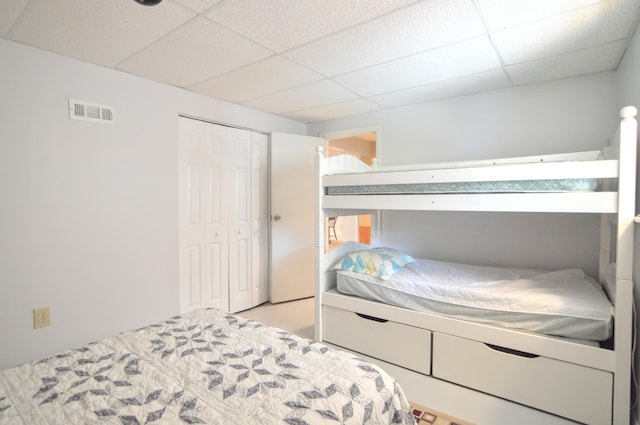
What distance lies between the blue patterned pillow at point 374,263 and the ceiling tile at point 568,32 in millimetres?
1575

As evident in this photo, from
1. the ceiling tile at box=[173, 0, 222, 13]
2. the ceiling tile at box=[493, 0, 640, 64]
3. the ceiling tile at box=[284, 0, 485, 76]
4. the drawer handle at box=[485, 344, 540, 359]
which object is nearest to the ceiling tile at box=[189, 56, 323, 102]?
the ceiling tile at box=[284, 0, 485, 76]

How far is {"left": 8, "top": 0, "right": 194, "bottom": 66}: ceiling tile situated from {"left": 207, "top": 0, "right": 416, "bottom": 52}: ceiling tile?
0.24 meters

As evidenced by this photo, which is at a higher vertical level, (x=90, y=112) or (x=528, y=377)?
(x=90, y=112)

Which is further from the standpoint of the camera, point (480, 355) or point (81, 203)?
point (81, 203)

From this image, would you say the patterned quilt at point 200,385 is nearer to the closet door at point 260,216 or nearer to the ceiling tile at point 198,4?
the ceiling tile at point 198,4

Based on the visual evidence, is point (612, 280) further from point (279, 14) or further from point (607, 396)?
point (279, 14)

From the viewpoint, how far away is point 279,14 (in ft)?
5.50

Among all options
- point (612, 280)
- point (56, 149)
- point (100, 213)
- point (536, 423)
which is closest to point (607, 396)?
point (536, 423)

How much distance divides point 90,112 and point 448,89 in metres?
2.84

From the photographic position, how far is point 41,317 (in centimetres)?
211

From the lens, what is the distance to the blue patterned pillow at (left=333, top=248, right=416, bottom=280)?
7.51ft

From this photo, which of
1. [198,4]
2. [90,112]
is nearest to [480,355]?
[198,4]

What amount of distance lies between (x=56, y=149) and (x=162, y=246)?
1.01 meters

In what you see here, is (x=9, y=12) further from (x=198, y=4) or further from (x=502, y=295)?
(x=502, y=295)
